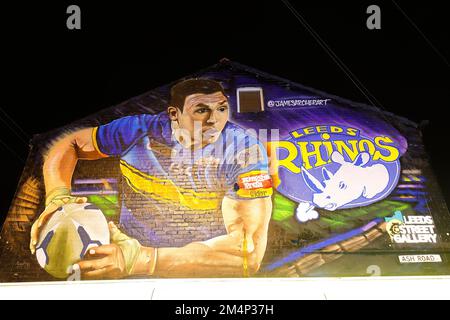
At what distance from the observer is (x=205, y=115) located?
18.6 ft

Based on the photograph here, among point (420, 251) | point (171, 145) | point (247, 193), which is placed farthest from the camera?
point (171, 145)

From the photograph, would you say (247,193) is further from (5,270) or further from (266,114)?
(5,270)

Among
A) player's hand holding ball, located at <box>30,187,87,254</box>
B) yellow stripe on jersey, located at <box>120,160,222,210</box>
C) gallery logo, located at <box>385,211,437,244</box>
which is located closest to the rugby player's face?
yellow stripe on jersey, located at <box>120,160,222,210</box>

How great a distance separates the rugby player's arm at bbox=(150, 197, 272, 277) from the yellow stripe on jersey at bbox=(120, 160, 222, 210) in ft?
0.67

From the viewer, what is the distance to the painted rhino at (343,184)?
5.14 m

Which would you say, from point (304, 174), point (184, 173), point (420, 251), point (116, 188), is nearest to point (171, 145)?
point (184, 173)

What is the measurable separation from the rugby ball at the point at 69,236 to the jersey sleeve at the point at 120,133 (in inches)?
31.3

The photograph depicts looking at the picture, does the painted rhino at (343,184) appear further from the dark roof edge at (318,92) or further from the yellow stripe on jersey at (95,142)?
the yellow stripe on jersey at (95,142)

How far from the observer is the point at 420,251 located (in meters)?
4.84

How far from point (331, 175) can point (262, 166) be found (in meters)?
0.86

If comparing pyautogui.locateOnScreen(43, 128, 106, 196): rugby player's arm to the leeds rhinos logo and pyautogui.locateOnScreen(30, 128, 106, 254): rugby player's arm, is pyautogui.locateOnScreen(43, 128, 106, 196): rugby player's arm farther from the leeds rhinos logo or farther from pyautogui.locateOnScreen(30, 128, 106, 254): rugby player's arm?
the leeds rhinos logo

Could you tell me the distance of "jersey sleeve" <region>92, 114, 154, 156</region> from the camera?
18.3ft

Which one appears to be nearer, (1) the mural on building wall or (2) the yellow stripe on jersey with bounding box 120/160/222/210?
(1) the mural on building wall

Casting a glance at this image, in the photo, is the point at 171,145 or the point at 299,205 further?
the point at 171,145
